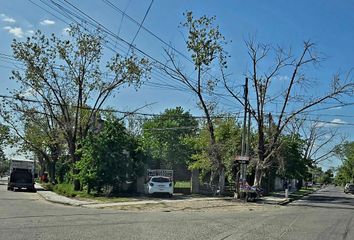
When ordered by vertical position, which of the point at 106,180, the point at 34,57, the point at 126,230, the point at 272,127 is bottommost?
the point at 126,230

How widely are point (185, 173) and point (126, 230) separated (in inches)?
1664

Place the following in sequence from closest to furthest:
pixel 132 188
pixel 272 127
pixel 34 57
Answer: pixel 132 188, pixel 34 57, pixel 272 127

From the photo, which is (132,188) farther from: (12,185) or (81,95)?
(12,185)

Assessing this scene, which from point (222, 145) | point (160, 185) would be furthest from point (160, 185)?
point (222, 145)

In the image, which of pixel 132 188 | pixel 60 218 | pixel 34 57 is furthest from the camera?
pixel 34 57

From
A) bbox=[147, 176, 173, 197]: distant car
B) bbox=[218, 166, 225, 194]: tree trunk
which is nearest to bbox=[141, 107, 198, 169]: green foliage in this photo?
bbox=[218, 166, 225, 194]: tree trunk

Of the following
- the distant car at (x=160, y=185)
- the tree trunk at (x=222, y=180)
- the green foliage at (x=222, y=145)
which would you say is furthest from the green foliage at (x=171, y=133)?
the distant car at (x=160, y=185)

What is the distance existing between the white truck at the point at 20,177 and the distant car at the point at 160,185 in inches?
607

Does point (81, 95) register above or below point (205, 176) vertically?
above

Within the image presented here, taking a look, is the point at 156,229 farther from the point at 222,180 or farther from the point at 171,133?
the point at 171,133

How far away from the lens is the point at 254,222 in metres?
18.3

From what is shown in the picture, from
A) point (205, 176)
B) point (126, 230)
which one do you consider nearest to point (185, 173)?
point (205, 176)

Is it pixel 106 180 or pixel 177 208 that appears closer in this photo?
pixel 177 208

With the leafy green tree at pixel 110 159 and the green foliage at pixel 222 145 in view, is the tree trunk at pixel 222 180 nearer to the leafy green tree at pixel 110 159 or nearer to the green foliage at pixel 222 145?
the green foliage at pixel 222 145
